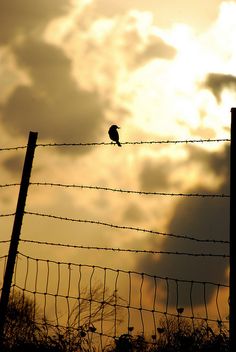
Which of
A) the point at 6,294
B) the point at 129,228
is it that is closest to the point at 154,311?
the point at 129,228

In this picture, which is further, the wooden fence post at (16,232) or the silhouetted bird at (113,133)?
the silhouetted bird at (113,133)

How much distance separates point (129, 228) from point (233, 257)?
1496mm

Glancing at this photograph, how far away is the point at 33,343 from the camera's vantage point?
23.1ft

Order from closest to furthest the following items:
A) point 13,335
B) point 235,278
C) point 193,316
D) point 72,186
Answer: point 235,278, point 193,316, point 72,186, point 13,335

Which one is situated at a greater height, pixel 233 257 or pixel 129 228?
pixel 129 228

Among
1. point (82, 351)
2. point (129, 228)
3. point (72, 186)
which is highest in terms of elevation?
point (72, 186)

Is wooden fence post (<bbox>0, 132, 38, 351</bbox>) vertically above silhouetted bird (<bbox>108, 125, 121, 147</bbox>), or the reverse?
silhouetted bird (<bbox>108, 125, 121, 147</bbox>)

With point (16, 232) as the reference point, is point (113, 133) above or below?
above

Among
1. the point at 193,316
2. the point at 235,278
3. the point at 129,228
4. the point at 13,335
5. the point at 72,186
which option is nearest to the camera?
the point at 235,278

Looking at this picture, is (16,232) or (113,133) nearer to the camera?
(16,232)

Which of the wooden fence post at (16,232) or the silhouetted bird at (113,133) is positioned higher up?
the silhouetted bird at (113,133)

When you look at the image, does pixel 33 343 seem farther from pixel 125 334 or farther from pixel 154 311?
pixel 154 311

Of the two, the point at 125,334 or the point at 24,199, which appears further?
the point at 125,334

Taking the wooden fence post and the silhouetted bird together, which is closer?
the wooden fence post
